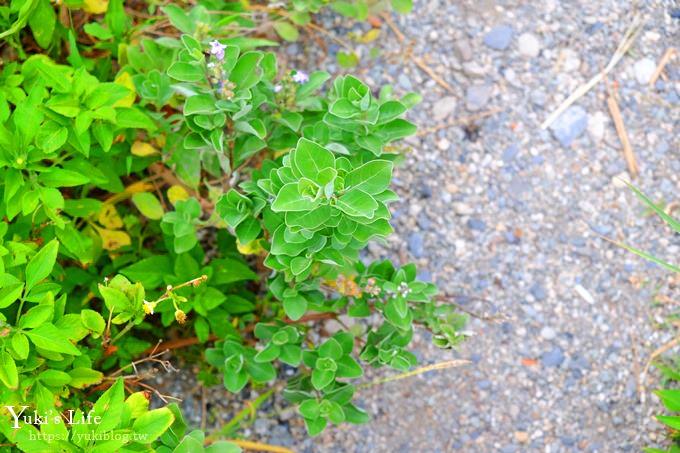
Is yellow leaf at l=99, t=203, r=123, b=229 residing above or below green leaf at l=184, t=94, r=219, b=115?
below

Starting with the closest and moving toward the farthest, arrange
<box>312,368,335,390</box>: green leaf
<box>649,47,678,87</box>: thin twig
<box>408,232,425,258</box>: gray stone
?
1. <box>312,368,335,390</box>: green leaf
2. <box>408,232,425,258</box>: gray stone
3. <box>649,47,678,87</box>: thin twig

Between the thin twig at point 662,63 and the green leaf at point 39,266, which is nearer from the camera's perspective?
the green leaf at point 39,266

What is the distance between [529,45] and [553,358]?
45.8 inches

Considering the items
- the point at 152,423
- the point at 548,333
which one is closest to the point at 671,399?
the point at 548,333

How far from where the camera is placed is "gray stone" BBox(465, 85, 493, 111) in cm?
295

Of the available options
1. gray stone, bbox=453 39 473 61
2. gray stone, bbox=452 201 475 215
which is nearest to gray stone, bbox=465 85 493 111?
gray stone, bbox=453 39 473 61

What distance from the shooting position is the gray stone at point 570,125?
115 inches

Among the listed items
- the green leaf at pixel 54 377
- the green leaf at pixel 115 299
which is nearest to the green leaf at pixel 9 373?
the green leaf at pixel 54 377

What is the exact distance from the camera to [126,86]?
7.52 feet

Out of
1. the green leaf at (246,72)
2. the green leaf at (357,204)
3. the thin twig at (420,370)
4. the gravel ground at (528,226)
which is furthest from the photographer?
the gravel ground at (528,226)

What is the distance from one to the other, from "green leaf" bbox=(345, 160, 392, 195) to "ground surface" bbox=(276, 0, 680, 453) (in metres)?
1.02

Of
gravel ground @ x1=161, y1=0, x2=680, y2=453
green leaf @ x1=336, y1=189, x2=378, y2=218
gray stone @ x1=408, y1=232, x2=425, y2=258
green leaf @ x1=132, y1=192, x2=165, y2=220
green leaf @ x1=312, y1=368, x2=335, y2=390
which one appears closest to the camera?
green leaf @ x1=336, y1=189, x2=378, y2=218

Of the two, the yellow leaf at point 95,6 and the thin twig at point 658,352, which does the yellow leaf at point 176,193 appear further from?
the thin twig at point 658,352

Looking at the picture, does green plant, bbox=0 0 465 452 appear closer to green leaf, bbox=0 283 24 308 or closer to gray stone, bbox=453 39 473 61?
green leaf, bbox=0 283 24 308
